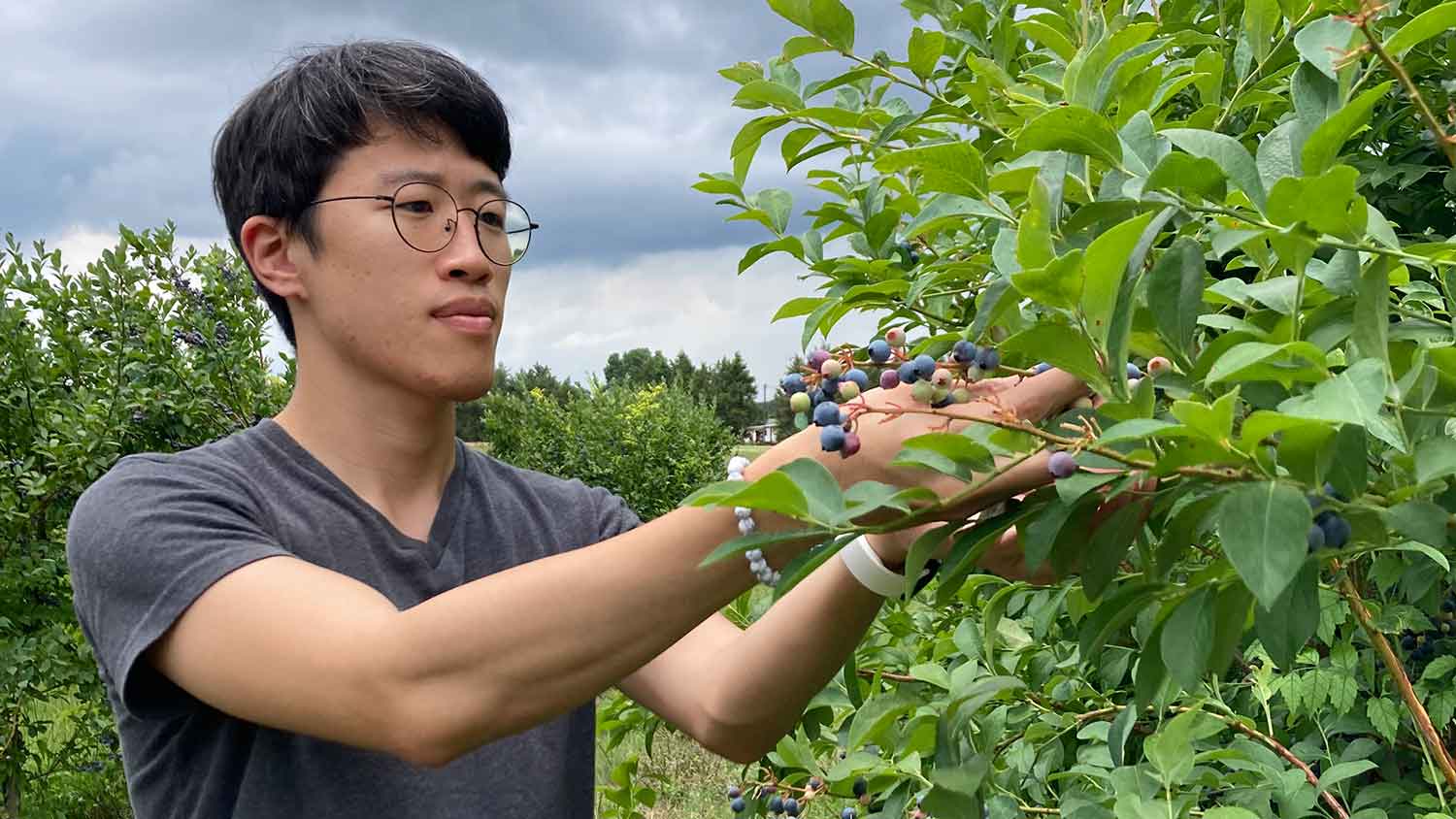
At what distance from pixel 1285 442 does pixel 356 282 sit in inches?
46.9

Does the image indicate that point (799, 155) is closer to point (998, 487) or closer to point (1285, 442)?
point (998, 487)

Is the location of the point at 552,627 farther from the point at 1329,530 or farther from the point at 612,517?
the point at 612,517

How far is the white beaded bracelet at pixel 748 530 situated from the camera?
0.95 m

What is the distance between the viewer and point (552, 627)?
1.06 metres

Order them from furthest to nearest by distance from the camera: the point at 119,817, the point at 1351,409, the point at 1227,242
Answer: the point at 119,817 → the point at 1227,242 → the point at 1351,409

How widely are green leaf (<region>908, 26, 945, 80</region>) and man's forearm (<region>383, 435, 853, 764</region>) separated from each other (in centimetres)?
79

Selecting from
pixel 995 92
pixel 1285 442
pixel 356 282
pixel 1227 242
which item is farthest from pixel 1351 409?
pixel 356 282

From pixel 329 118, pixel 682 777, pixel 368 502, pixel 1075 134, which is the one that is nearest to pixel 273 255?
pixel 329 118

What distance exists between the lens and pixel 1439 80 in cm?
167

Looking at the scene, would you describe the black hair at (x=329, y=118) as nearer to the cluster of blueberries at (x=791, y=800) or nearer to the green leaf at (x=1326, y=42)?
the cluster of blueberries at (x=791, y=800)

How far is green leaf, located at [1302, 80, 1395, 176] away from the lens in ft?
2.45

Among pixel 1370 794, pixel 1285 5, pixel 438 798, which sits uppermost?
pixel 1285 5

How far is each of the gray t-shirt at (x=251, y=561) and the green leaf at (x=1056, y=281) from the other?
0.79 meters

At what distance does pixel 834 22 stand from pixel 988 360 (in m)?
0.83
